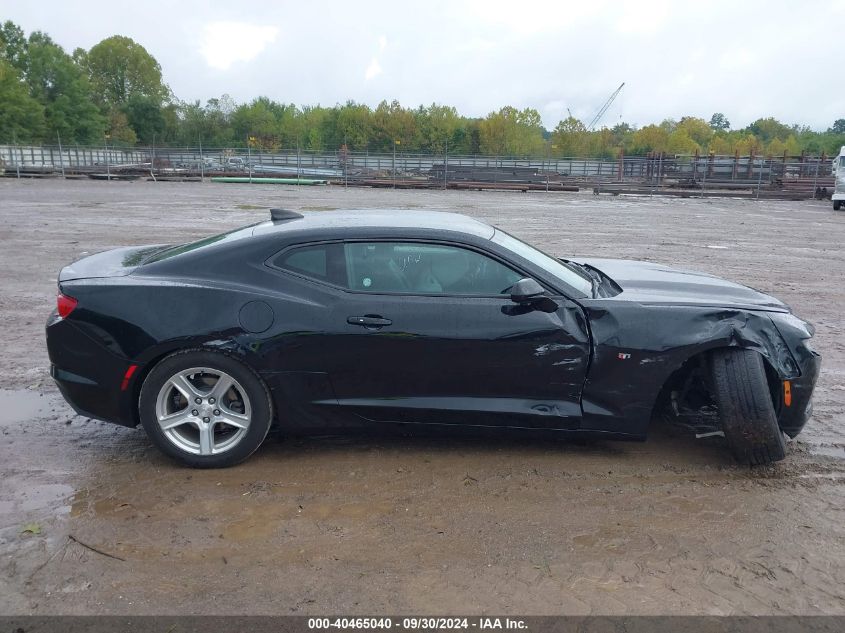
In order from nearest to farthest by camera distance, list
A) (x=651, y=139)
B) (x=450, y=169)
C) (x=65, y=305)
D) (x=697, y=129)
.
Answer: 1. (x=65, y=305)
2. (x=450, y=169)
3. (x=651, y=139)
4. (x=697, y=129)

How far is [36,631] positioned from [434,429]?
226cm

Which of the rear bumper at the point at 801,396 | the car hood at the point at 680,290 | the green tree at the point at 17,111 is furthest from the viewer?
the green tree at the point at 17,111

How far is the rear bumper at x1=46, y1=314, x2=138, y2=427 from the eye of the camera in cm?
422

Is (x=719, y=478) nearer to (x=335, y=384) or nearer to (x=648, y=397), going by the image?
(x=648, y=397)

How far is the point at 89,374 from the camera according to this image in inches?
167

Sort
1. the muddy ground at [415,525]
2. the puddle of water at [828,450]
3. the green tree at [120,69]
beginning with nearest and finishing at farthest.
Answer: the muddy ground at [415,525] → the puddle of water at [828,450] → the green tree at [120,69]

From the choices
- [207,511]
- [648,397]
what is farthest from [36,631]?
[648,397]

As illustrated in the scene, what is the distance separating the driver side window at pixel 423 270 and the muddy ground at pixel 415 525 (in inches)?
41.8

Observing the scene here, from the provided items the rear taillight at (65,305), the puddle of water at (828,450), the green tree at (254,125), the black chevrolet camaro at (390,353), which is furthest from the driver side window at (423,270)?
the green tree at (254,125)

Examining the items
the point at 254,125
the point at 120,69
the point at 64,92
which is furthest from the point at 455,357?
the point at 120,69

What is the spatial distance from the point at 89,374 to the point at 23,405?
1.41 meters

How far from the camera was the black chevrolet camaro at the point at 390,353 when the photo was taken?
4.20 metres

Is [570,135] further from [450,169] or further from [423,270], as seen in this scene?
[423,270]

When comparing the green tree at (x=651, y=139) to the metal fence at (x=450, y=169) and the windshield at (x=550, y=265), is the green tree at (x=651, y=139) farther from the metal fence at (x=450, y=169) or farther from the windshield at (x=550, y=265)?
the windshield at (x=550, y=265)
